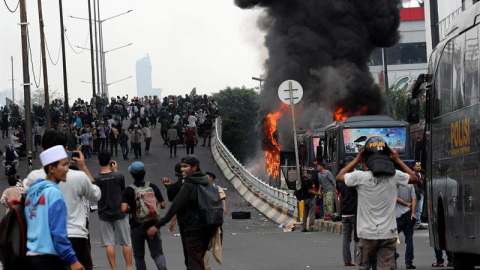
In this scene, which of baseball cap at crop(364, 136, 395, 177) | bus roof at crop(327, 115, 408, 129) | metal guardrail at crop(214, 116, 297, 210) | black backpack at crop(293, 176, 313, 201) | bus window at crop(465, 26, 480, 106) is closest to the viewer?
baseball cap at crop(364, 136, 395, 177)

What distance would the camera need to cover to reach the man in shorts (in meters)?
12.8

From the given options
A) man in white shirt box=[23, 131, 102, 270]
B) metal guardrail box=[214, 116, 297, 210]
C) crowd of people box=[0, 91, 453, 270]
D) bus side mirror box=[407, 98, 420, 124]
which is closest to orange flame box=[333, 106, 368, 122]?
metal guardrail box=[214, 116, 297, 210]

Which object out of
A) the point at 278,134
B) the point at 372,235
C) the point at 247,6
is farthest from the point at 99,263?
the point at 247,6

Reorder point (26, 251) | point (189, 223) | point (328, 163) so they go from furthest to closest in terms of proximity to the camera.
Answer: point (328, 163) → point (189, 223) → point (26, 251)

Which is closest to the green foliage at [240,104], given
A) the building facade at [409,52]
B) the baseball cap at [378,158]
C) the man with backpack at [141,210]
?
the building facade at [409,52]

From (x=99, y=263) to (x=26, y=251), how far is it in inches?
432

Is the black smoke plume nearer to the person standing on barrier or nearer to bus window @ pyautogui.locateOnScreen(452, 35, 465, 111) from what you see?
the person standing on barrier

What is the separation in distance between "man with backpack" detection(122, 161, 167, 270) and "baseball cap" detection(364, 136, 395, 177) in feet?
10.4

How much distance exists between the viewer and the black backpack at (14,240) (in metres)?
7.12

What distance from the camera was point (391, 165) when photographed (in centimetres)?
1007

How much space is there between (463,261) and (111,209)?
4.35 m

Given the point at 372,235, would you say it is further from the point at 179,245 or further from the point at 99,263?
the point at 179,245

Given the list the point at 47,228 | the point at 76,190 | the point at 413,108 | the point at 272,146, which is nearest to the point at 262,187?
the point at 413,108

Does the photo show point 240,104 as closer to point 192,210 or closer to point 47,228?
point 192,210
